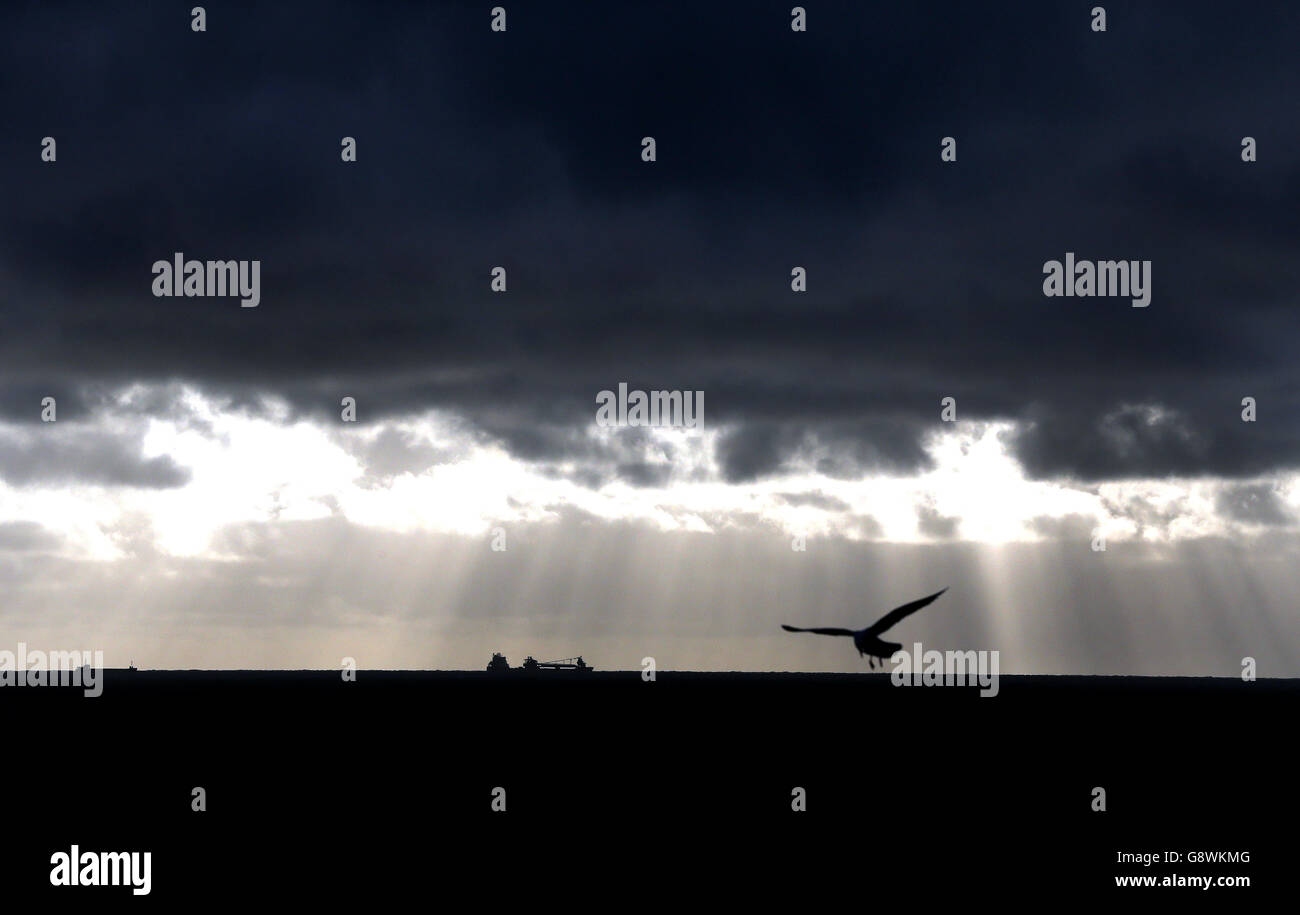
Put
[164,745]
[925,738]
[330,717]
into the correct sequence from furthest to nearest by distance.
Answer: [330,717], [925,738], [164,745]

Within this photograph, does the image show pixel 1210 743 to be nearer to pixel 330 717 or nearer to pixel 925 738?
pixel 925 738
